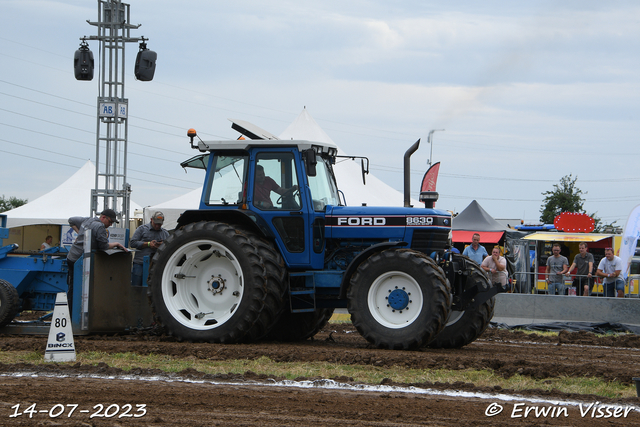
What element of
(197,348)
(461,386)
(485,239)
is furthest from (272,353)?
(485,239)

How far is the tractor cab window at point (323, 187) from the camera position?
28.4 feet

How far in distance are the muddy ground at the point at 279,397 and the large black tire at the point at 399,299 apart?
0.78 feet

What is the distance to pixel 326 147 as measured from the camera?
29.4ft

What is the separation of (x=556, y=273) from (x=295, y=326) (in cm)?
719

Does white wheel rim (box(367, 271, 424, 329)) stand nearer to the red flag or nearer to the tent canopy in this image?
the red flag

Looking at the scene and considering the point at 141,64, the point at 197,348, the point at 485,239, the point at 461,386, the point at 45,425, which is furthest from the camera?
the point at 485,239

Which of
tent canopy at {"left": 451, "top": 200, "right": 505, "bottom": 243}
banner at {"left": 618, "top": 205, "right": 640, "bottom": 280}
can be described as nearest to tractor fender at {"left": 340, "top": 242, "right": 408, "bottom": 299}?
banner at {"left": 618, "top": 205, "right": 640, "bottom": 280}

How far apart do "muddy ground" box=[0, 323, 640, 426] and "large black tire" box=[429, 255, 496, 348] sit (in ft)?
2.73

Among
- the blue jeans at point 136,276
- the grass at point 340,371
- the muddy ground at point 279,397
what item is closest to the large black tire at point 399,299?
the muddy ground at point 279,397

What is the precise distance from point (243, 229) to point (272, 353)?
173 cm

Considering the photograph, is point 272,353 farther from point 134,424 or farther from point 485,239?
point 485,239

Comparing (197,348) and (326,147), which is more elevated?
(326,147)

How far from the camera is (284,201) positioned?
28.3ft

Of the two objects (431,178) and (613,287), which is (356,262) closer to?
(431,178)
